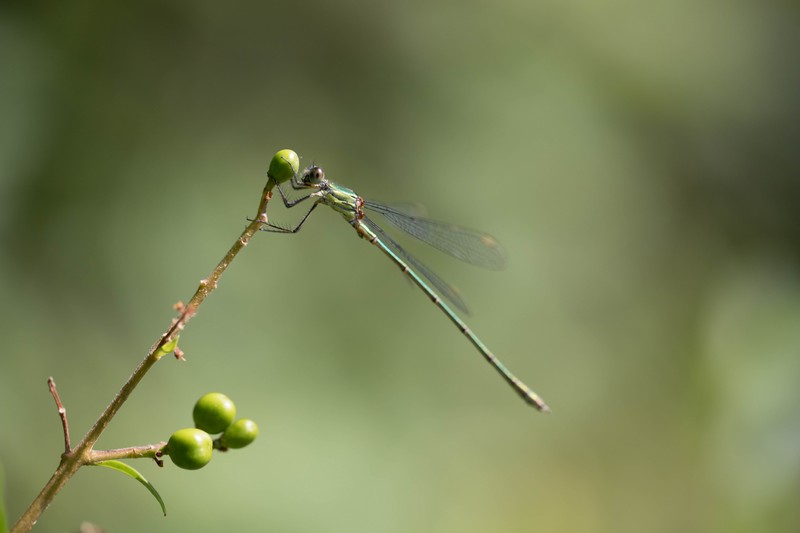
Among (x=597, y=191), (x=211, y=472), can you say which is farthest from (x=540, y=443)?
(x=211, y=472)

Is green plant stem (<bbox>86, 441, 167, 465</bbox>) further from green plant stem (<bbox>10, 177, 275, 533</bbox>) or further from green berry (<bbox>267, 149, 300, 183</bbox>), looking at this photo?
green berry (<bbox>267, 149, 300, 183</bbox>)

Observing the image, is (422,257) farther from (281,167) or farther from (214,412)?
(214,412)

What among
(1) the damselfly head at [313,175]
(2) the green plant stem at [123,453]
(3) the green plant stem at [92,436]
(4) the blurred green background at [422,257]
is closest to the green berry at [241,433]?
(2) the green plant stem at [123,453]

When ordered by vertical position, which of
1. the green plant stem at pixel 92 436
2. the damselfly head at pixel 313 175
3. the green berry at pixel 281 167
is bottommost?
the green plant stem at pixel 92 436

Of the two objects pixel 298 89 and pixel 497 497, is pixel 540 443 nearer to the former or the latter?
pixel 497 497

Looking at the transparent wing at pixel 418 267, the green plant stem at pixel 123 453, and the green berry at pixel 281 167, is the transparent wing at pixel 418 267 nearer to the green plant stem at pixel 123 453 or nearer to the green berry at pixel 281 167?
the green berry at pixel 281 167
